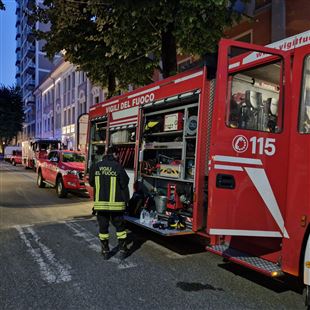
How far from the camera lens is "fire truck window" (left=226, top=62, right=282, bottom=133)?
4.85 meters

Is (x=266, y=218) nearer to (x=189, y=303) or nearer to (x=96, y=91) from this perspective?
(x=189, y=303)

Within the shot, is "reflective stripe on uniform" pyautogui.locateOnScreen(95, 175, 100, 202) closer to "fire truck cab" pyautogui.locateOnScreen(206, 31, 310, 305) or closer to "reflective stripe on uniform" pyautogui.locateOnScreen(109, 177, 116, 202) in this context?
"reflective stripe on uniform" pyautogui.locateOnScreen(109, 177, 116, 202)

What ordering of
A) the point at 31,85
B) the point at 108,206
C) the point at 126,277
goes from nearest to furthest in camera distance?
the point at 126,277 → the point at 108,206 → the point at 31,85

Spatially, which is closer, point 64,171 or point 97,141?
point 97,141

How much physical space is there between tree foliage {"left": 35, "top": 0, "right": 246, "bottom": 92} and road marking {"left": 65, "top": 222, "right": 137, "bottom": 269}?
5.32m

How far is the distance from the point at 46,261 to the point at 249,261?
315cm

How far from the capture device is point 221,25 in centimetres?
1130

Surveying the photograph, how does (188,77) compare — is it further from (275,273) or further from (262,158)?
(275,273)

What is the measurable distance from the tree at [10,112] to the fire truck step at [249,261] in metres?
66.6

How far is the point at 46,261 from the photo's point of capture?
20.6 feet

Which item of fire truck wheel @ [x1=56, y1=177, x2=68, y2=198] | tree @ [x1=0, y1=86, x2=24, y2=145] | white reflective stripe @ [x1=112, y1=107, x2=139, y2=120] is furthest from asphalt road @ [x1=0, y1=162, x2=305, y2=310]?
tree @ [x1=0, y1=86, x2=24, y2=145]

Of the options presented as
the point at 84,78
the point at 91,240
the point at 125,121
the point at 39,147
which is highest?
the point at 84,78

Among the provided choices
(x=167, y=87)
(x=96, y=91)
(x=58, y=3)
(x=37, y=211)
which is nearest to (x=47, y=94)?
(x=96, y=91)

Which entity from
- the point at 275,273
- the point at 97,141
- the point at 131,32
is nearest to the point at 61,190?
the point at 97,141
